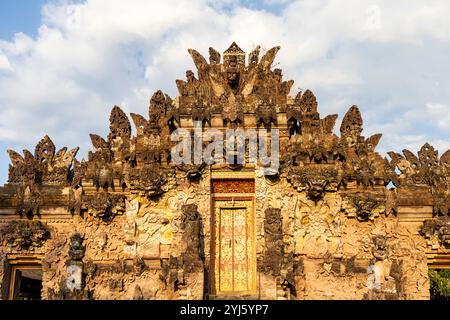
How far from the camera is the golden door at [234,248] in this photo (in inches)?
655

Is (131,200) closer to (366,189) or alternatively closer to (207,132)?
(207,132)

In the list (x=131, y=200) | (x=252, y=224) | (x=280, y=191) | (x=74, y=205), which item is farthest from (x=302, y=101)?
(x=74, y=205)

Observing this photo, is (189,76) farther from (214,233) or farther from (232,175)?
(214,233)

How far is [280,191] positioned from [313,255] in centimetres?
205

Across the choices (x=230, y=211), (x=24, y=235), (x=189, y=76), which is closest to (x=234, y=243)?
(x=230, y=211)

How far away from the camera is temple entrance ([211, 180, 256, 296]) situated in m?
16.6

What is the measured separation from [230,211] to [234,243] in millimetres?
963

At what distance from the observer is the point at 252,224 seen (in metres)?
17.0

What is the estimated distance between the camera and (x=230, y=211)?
56.6 feet

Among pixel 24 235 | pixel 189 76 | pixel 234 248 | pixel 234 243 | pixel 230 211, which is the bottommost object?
pixel 234 248

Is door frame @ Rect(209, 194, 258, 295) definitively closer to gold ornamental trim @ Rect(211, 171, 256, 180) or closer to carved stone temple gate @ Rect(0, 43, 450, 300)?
carved stone temple gate @ Rect(0, 43, 450, 300)

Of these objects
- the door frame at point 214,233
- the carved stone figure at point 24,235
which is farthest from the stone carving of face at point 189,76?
the carved stone figure at point 24,235

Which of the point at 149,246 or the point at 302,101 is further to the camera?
the point at 302,101

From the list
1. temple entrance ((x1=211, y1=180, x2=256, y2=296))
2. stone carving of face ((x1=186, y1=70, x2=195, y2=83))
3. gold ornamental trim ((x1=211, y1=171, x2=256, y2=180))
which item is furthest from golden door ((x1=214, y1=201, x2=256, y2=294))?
stone carving of face ((x1=186, y1=70, x2=195, y2=83))
